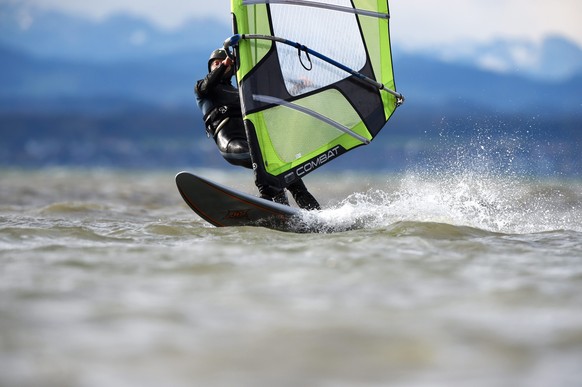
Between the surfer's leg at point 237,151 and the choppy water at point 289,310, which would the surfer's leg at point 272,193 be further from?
the choppy water at point 289,310

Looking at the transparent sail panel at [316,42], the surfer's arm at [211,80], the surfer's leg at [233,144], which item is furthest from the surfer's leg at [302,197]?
the surfer's arm at [211,80]

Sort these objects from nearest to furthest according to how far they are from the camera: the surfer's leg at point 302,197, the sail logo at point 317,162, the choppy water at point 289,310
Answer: the choppy water at point 289,310
the sail logo at point 317,162
the surfer's leg at point 302,197

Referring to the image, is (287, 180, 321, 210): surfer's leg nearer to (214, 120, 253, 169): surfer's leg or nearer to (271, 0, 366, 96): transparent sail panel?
(214, 120, 253, 169): surfer's leg

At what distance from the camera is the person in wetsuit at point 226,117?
287 inches

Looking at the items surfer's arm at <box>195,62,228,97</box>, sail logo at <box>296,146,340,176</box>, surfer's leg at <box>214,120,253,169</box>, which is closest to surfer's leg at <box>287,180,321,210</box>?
sail logo at <box>296,146,340,176</box>

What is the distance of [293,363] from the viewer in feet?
9.73

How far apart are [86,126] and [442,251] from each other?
10483 centimetres

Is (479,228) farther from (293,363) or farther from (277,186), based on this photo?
(293,363)

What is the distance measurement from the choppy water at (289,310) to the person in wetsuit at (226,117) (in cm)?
126

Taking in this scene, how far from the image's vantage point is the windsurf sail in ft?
22.7

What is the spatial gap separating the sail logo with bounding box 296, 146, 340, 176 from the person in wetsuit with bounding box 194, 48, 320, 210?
0.43 feet

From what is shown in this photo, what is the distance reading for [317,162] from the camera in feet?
24.7

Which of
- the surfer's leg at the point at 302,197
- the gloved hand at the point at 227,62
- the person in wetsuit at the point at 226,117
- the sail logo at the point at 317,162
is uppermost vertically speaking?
the gloved hand at the point at 227,62

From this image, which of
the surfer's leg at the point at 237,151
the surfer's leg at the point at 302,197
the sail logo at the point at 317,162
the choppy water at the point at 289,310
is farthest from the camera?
the surfer's leg at the point at 302,197
